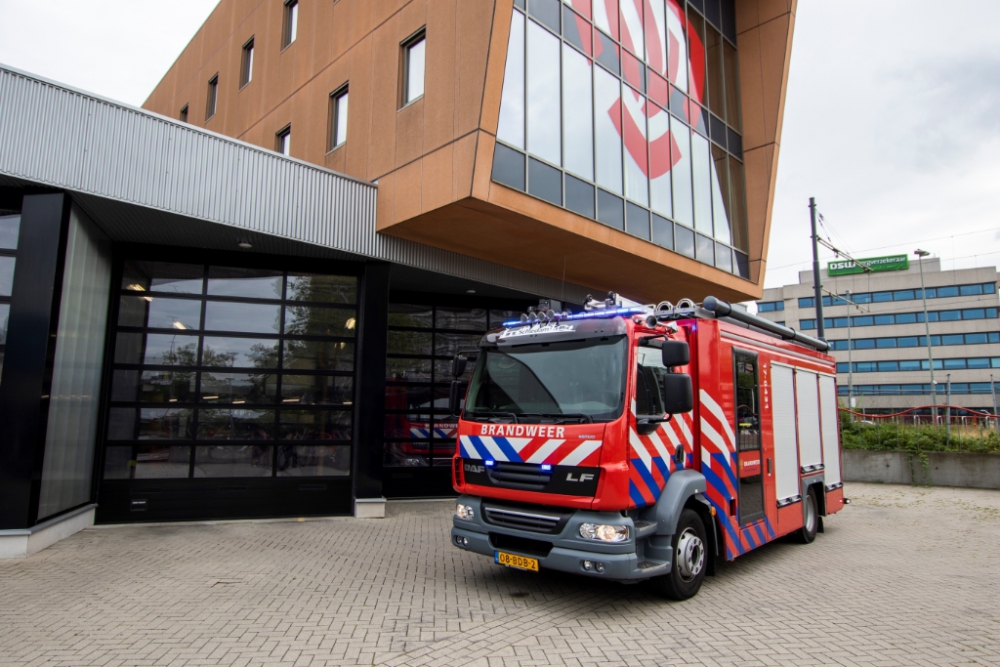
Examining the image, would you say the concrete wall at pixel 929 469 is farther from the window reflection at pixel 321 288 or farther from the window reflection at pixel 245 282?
the window reflection at pixel 245 282

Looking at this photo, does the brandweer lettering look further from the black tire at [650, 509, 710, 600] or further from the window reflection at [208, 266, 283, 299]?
the window reflection at [208, 266, 283, 299]

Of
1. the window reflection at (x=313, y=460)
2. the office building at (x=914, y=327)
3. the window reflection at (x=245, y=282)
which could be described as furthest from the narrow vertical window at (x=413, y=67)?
the office building at (x=914, y=327)

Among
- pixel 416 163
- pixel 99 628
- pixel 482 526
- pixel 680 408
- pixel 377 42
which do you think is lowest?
pixel 99 628

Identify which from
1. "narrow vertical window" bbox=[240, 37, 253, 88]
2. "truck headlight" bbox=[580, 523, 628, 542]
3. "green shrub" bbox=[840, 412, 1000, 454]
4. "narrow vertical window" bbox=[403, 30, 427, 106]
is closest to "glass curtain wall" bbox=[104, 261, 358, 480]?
"narrow vertical window" bbox=[403, 30, 427, 106]

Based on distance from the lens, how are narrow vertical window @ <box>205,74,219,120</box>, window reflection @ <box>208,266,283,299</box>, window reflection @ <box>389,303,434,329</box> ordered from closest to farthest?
window reflection @ <box>208,266,283,299</box>
window reflection @ <box>389,303,434,329</box>
narrow vertical window @ <box>205,74,219,120</box>

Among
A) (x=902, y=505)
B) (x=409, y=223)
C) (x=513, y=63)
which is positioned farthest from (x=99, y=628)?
(x=902, y=505)

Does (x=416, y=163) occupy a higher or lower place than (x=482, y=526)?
higher

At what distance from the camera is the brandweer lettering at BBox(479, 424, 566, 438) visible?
5849 mm

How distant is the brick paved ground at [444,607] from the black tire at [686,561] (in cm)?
16

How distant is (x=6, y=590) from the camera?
6.14 metres

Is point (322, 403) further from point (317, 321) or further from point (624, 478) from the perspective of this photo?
point (624, 478)

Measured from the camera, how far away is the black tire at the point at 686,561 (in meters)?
5.92

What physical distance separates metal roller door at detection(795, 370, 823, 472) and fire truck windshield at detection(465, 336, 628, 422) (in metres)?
4.22

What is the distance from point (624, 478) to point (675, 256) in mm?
9032
